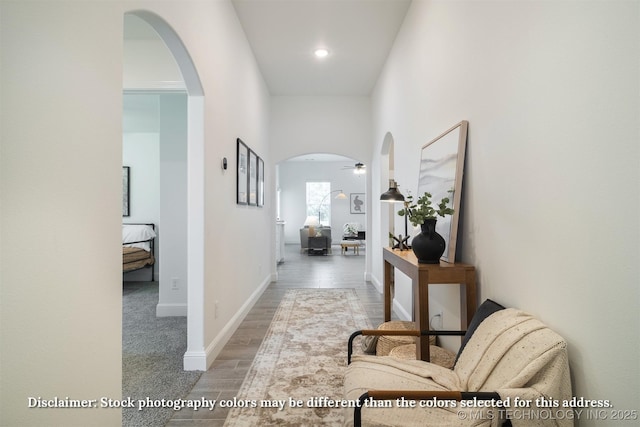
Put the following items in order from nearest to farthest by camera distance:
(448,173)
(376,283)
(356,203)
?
(448,173), (376,283), (356,203)

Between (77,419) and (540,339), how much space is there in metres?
1.68

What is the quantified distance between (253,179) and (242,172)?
0.57 metres

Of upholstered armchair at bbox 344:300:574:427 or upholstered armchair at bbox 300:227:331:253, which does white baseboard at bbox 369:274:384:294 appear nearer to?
upholstered armchair at bbox 344:300:574:427

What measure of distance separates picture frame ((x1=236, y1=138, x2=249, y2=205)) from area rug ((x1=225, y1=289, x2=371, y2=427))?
1.41 m

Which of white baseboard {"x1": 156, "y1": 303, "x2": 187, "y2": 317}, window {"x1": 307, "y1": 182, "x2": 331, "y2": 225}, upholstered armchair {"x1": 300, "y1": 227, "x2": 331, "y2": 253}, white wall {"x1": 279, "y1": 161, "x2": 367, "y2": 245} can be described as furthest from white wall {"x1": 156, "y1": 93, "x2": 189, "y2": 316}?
window {"x1": 307, "y1": 182, "x2": 331, "y2": 225}

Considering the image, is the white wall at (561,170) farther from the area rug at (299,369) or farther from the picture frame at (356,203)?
the picture frame at (356,203)

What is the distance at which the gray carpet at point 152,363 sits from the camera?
6.29 feet

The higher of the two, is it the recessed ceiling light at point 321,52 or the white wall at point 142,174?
the recessed ceiling light at point 321,52

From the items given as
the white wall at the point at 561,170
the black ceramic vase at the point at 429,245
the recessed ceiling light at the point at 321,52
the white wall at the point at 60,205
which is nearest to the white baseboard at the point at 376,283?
the black ceramic vase at the point at 429,245

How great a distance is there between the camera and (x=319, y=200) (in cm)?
1291

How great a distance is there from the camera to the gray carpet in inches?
75.4

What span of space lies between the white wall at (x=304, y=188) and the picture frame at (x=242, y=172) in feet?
29.5

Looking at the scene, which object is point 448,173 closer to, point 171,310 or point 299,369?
point 299,369

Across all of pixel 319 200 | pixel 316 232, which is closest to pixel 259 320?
pixel 316 232
